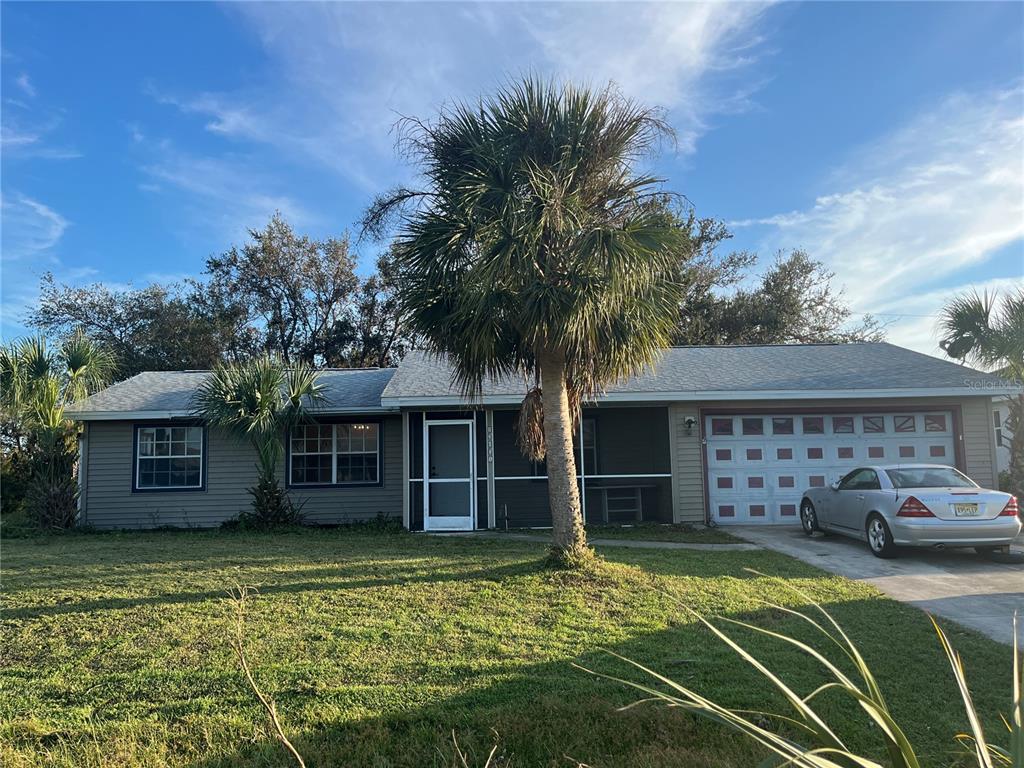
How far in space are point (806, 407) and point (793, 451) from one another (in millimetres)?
968

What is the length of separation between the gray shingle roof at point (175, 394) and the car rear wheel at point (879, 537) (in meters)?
9.81

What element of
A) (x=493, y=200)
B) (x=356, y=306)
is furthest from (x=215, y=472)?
(x=356, y=306)

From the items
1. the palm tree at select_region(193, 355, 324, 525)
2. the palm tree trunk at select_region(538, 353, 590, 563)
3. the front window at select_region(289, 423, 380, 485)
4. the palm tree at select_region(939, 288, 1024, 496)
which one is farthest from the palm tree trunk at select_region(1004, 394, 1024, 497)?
the palm tree at select_region(193, 355, 324, 525)

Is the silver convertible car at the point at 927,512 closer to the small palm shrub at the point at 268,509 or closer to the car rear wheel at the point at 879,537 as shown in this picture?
the car rear wheel at the point at 879,537

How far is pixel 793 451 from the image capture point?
47.9 feet

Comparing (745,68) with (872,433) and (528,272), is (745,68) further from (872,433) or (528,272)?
(872,433)

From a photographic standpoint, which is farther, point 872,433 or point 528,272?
point 872,433

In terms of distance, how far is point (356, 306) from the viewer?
32281 millimetres

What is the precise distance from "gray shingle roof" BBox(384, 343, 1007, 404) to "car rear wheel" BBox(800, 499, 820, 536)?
250cm

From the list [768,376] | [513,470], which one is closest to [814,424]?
[768,376]

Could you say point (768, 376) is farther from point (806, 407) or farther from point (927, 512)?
point (927, 512)

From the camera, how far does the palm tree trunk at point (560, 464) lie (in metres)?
8.85

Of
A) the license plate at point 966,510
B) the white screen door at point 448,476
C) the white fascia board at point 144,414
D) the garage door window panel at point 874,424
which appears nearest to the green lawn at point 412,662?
the license plate at point 966,510

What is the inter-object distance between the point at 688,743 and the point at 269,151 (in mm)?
16801
